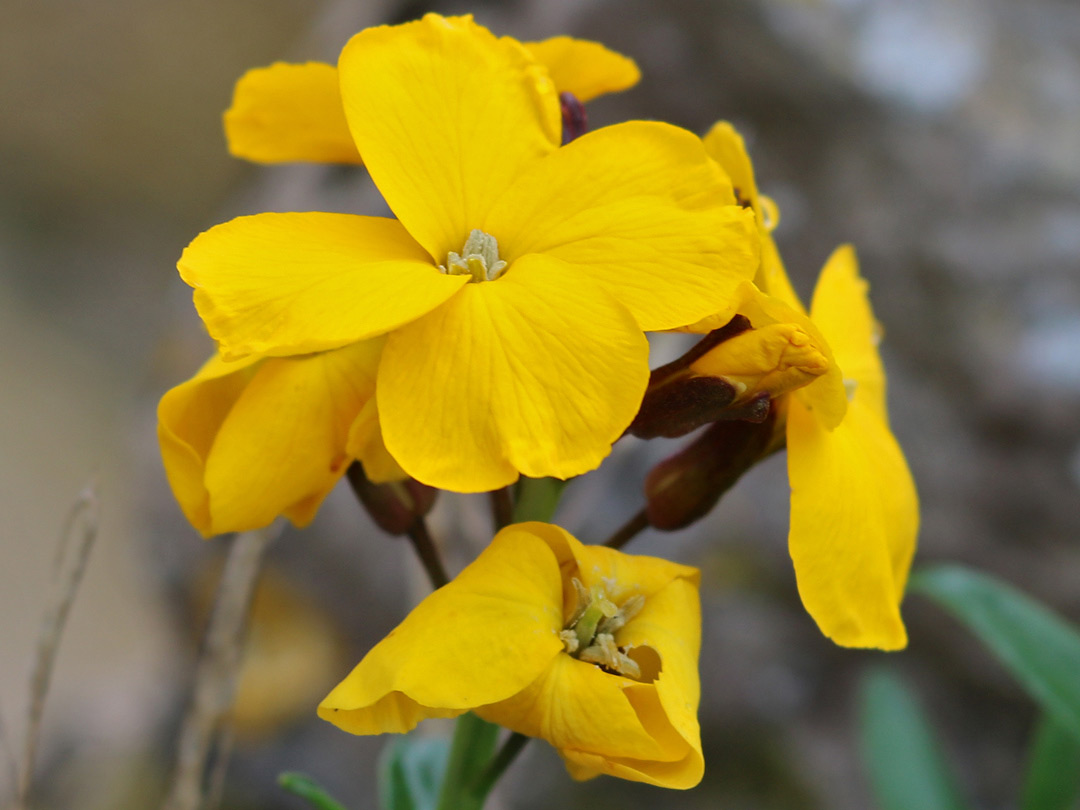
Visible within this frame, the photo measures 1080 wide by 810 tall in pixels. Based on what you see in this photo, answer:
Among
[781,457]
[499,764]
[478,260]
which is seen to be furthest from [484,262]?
[781,457]

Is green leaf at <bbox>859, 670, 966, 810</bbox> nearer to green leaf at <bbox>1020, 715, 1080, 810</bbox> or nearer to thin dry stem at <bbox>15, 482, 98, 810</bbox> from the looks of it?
green leaf at <bbox>1020, 715, 1080, 810</bbox>

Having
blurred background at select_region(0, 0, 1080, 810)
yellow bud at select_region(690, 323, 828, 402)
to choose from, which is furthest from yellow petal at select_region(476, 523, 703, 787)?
blurred background at select_region(0, 0, 1080, 810)

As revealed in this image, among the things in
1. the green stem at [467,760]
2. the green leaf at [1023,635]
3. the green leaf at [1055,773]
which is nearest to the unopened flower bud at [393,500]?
the green stem at [467,760]

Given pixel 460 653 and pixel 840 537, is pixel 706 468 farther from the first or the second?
pixel 460 653

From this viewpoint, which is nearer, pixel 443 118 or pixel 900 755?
pixel 443 118

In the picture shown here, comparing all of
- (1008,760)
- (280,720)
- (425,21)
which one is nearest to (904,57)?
(1008,760)

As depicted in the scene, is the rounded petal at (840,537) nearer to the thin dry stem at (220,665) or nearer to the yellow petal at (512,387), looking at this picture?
the yellow petal at (512,387)

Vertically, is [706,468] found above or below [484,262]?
below
